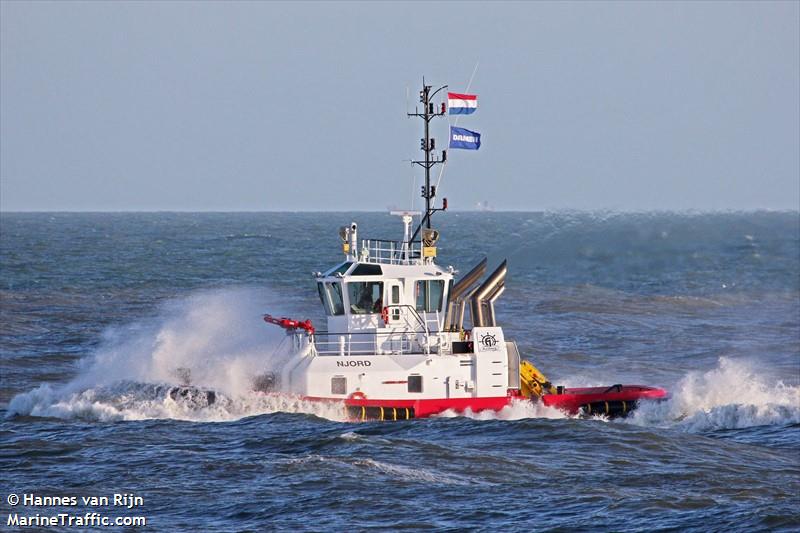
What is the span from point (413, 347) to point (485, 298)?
8.57 ft

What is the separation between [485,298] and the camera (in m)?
35.7

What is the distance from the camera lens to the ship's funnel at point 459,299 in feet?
117

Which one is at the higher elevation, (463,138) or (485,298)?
(463,138)

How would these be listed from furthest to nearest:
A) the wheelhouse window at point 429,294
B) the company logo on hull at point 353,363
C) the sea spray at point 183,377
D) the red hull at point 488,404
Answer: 1. the wheelhouse window at point 429,294
2. the sea spray at point 183,377
3. the red hull at point 488,404
4. the company logo on hull at point 353,363

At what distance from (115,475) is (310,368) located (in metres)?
7.62

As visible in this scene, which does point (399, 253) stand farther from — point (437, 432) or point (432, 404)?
point (437, 432)

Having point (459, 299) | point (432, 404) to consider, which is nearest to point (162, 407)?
point (432, 404)

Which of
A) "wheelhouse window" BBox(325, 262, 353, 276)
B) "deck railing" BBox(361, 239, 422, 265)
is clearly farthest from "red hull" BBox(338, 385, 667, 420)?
"deck railing" BBox(361, 239, 422, 265)

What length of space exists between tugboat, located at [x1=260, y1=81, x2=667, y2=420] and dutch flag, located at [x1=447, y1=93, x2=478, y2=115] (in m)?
0.31

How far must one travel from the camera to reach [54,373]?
44062mm

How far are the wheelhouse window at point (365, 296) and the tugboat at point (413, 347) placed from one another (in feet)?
0.09

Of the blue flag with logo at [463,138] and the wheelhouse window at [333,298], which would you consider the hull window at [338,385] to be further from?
the blue flag with logo at [463,138]

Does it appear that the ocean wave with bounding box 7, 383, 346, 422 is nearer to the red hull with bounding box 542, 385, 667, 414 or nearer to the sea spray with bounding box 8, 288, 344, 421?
the sea spray with bounding box 8, 288, 344, 421

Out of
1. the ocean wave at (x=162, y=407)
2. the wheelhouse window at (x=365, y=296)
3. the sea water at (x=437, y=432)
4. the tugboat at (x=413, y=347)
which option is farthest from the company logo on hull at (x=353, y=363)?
the wheelhouse window at (x=365, y=296)
